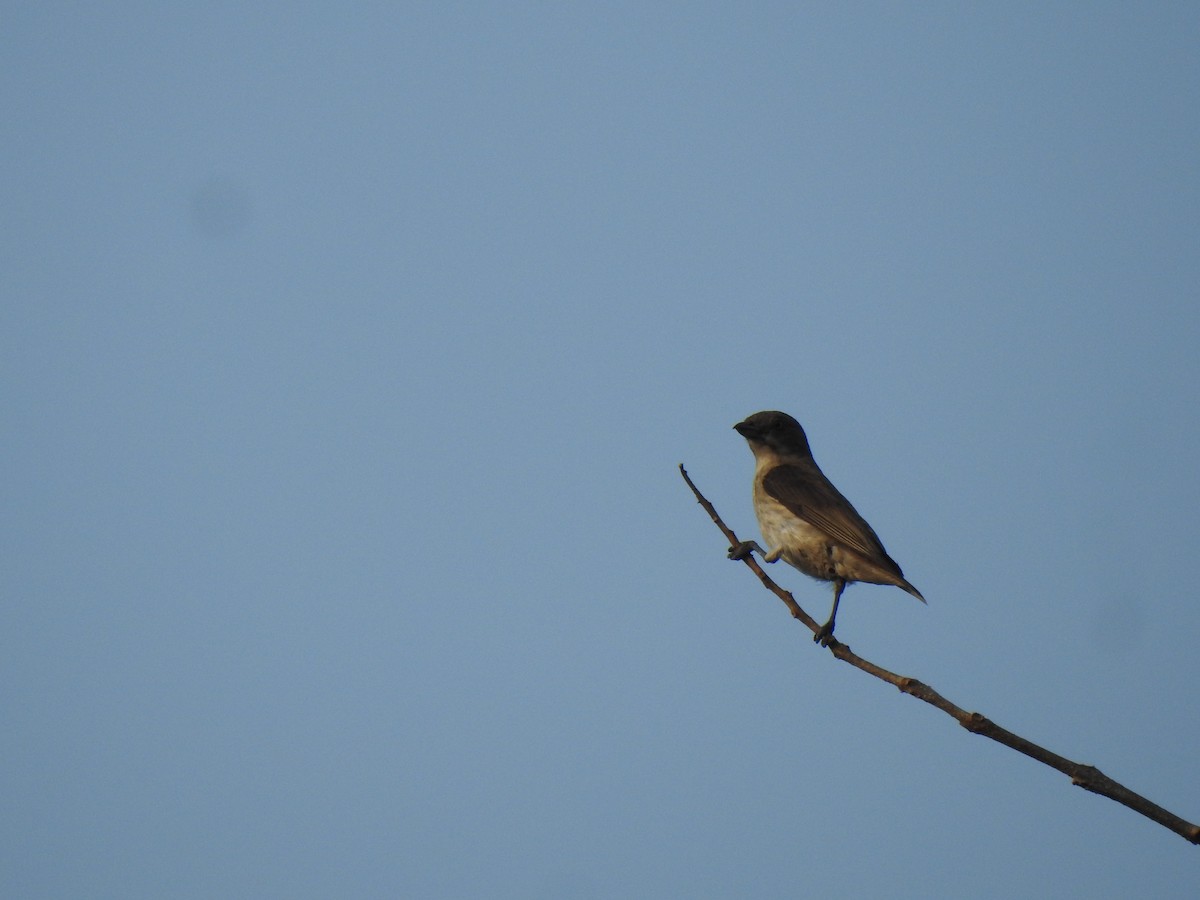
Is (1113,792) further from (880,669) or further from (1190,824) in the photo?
A: (880,669)

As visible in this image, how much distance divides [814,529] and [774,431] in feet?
5.78

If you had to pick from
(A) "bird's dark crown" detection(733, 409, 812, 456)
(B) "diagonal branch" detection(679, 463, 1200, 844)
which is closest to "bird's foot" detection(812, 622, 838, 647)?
(B) "diagonal branch" detection(679, 463, 1200, 844)

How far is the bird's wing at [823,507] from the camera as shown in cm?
768

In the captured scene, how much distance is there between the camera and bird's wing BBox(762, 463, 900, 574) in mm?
7676

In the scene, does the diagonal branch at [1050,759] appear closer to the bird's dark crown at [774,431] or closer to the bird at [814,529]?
the bird at [814,529]

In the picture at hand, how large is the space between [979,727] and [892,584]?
4.67 metres

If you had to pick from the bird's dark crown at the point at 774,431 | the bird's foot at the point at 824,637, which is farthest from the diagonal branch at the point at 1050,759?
the bird's dark crown at the point at 774,431

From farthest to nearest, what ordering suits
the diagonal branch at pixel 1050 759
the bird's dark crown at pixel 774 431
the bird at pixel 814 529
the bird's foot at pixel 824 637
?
the bird's dark crown at pixel 774 431 < the bird at pixel 814 529 < the bird's foot at pixel 824 637 < the diagonal branch at pixel 1050 759

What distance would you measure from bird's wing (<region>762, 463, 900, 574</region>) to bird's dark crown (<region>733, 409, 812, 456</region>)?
0.39 m

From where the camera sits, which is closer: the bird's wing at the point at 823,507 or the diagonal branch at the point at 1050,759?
the diagonal branch at the point at 1050,759

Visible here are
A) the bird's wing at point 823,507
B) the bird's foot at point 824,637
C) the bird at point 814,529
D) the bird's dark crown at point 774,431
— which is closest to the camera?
the bird's foot at point 824,637

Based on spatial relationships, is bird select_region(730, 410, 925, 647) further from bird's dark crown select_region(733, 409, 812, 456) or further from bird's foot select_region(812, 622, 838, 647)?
bird's foot select_region(812, 622, 838, 647)

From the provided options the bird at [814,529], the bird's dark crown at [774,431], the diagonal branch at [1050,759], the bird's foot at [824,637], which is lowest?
the diagonal branch at [1050,759]

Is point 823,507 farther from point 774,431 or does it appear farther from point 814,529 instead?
point 774,431
